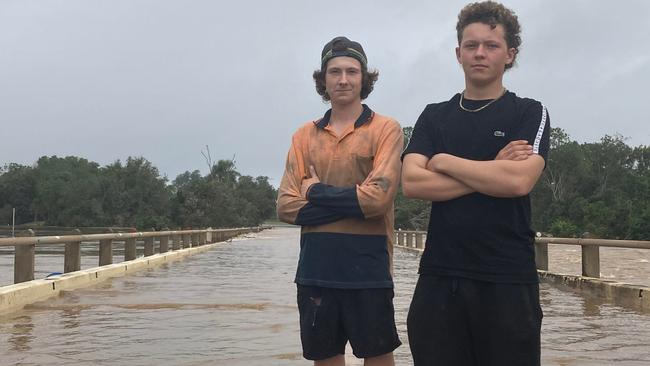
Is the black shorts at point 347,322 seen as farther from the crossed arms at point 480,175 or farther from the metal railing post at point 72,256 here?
the metal railing post at point 72,256

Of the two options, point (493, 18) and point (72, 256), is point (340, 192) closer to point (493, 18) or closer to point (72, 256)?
point (493, 18)

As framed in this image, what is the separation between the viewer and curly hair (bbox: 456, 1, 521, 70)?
2.67 meters

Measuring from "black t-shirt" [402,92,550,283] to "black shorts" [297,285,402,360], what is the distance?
0.32m

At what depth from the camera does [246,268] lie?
14.8 metres

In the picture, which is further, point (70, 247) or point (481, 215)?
point (70, 247)

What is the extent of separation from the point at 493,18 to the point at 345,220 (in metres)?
1.00

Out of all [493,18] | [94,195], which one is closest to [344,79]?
[493,18]

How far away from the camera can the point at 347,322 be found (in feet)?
9.13

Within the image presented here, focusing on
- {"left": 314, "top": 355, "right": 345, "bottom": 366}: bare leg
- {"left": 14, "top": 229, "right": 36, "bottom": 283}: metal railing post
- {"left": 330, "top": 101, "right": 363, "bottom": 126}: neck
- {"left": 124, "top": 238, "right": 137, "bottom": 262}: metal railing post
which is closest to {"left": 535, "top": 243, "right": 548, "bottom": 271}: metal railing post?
{"left": 124, "top": 238, "right": 137, "bottom": 262}: metal railing post

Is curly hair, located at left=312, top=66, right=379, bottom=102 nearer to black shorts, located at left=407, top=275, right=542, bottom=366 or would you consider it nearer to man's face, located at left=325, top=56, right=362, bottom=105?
man's face, located at left=325, top=56, right=362, bottom=105

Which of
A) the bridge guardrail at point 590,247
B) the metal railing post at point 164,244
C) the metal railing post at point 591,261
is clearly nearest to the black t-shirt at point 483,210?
the bridge guardrail at point 590,247

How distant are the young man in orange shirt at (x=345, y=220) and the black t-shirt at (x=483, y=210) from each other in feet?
0.88

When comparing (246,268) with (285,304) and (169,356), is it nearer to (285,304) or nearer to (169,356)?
(285,304)

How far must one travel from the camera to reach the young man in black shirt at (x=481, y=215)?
2.41 m
